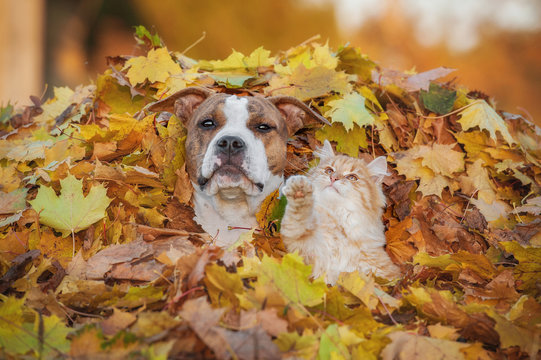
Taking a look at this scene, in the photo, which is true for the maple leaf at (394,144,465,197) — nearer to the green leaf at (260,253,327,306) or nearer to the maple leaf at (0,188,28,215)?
the green leaf at (260,253,327,306)

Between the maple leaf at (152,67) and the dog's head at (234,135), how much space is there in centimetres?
35

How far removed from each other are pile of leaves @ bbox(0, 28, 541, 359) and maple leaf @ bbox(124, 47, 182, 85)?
0.01 m

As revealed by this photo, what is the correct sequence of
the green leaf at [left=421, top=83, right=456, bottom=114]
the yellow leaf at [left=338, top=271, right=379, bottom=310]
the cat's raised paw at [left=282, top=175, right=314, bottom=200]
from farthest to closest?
the green leaf at [left=421, top=83, right=456, bottom=114], the cat's raised paw at [left=282, top=175, right=314, bottom=200], the yellow leaf at [left=338, top=271, right=379, bottom=310]

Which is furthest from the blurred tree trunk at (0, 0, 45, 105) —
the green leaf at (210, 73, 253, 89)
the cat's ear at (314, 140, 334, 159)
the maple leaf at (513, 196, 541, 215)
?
the maple leaf at (513, 196, 541, 215)

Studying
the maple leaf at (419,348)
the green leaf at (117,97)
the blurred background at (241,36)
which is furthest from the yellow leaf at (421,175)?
the blurred background at (241,36)

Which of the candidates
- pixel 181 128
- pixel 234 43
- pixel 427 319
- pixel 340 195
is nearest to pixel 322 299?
pixel 427 319

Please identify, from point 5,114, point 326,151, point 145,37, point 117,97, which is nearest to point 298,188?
point 326,151

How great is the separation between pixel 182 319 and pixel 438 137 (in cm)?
276

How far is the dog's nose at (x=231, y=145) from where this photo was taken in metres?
3.37

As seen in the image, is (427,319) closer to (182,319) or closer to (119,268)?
(182,319)

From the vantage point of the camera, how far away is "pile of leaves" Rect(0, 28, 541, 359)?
7.22ft

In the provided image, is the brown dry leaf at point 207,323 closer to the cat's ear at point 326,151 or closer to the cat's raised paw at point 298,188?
the cat's raised paw at point 298,188

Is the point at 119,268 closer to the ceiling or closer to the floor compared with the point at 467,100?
closer to the floor

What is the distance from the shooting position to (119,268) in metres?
2.84
